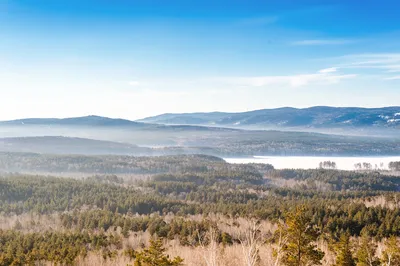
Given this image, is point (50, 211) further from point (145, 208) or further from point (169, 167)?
point (169, 167)

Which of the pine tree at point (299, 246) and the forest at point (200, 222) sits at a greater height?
the pine tree at point (299, 246)

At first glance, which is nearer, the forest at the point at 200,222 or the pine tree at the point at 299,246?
the pine tree at the point at 299,246

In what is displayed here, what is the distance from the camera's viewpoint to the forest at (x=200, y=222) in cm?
1480

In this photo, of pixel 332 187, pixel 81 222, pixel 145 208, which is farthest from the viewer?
pixel 332 187

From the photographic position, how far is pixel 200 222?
42.8 m

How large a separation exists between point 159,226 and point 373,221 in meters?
22.9

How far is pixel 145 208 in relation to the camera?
63.1m

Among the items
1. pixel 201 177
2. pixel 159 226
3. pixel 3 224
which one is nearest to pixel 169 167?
pixel 201 177

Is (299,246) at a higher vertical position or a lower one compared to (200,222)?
higher

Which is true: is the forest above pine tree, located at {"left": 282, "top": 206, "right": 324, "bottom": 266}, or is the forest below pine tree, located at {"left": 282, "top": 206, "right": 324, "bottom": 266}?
below

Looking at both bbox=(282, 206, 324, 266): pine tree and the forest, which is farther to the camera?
the forest

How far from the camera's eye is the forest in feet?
48.5

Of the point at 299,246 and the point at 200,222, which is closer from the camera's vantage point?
the point at 299,246

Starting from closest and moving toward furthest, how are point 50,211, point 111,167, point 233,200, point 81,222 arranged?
point 81,222
point 50,211
point 233,200
point 111,167
